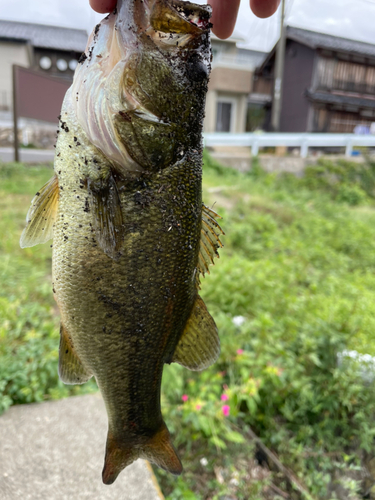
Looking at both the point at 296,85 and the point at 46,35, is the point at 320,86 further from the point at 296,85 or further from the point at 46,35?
the point at 46,35

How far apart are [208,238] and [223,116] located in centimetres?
2178

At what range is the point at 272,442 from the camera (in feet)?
10.3

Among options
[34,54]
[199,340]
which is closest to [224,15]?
[199,340]

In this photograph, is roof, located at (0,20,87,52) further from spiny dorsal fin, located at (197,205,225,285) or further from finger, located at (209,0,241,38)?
spiny dorsal fin, located at (197,205,225,285)

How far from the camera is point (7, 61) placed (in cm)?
1991

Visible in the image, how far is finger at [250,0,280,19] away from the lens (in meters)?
2.12

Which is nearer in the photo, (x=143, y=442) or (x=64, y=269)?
(x=64, y=269)

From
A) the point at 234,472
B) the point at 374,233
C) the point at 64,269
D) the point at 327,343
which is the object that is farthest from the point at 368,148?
the point at 64,269

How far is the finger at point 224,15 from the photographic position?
201 cm

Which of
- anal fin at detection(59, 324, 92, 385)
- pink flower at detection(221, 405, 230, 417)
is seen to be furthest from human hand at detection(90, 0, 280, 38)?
pink flower at detection(221, 405, 230, 417)

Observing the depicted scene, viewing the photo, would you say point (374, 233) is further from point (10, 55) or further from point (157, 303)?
point (10, 55)

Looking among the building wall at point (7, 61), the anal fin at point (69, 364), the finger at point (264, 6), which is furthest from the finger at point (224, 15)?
the building wall at point (7, 61)

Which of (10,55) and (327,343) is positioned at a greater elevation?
(10,55)

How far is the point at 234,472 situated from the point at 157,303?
2122 millimetres
